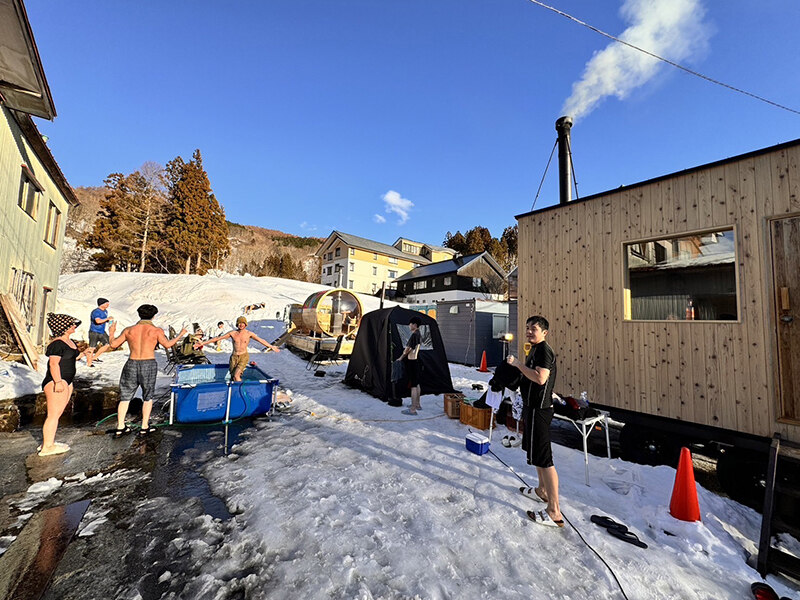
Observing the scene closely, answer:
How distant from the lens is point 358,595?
2.25 metres

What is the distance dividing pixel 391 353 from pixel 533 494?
4739 millimetres

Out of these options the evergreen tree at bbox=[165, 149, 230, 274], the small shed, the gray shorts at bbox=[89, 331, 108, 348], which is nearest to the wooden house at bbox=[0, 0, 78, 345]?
the gray shorts at bbox=[89, 331, 108, 348]

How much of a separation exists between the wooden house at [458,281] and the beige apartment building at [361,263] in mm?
4164

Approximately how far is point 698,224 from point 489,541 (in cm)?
524

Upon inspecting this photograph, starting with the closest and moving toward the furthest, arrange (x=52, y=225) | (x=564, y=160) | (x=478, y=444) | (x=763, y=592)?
(x=763, y=592) → (x=478, y=444) → (x=564, y=160) → (x=52, y=225)

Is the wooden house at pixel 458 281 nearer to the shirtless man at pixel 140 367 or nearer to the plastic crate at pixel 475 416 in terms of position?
the plastic crate at pixel 475 416

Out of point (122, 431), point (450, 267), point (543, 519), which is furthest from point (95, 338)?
point (450, 267)

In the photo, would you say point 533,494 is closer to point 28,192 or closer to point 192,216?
point 28,192

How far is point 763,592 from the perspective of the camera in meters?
2.31

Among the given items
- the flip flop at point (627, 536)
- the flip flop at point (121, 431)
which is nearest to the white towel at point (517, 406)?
the flip flop at point (627, 536)

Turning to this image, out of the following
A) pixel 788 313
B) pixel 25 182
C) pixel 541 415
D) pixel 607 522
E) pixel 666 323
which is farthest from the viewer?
pixel 25 182

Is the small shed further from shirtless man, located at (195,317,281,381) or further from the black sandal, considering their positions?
the black sandal

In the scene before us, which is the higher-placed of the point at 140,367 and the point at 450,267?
the point at 450,267

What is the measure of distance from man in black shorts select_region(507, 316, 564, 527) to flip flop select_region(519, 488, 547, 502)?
96 mm
